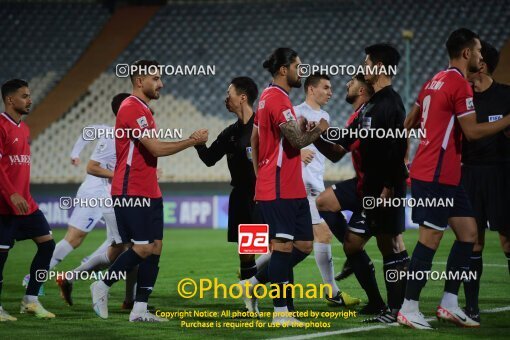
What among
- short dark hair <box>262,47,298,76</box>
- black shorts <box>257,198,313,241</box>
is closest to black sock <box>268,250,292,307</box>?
black shorts <box>257,198,313,241</box>

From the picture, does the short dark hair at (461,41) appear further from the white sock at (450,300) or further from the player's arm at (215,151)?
the player's arm at (215,151)

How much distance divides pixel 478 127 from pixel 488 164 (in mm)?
925

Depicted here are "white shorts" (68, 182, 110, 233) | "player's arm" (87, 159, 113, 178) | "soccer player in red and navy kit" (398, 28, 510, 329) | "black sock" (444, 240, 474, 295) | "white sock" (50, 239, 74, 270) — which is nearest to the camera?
"soccer player in red and navy kit" (398, 28, 510, 329)

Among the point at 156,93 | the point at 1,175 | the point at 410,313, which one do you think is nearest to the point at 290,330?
the point at 410,313

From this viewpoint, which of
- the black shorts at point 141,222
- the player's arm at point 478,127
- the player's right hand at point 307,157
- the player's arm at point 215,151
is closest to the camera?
the player's arm at point 478,127

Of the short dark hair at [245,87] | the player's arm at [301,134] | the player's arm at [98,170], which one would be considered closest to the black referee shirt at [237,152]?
the short dark hair at [245,87]

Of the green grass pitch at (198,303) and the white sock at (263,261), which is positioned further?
the white sock at (263,261)

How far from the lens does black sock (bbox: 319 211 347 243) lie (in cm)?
810

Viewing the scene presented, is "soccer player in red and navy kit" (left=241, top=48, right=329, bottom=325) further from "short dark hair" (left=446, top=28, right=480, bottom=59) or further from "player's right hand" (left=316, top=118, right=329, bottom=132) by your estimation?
"short dark hair" (left=446, top=28, right=480, bottom=59)

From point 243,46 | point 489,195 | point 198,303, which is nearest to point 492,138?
point 489,195

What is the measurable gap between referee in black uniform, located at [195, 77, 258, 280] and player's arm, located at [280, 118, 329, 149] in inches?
57.0

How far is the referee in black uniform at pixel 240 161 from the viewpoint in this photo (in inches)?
316

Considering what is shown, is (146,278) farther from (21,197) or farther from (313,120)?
(313,120)

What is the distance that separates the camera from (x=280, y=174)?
22.1ft
